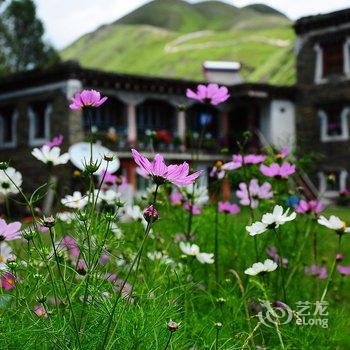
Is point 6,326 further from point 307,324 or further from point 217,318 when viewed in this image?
point 307,324

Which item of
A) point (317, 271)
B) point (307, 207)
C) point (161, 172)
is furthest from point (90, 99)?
point (317, 271)

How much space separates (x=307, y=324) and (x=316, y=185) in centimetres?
1928

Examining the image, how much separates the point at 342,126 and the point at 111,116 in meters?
7.21

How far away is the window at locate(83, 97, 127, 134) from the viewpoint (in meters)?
21.3

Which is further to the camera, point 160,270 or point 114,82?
point 114,82

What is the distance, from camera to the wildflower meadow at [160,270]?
2.61 metres

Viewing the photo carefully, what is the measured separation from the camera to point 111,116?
21.9 m

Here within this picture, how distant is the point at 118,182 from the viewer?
4.37 m

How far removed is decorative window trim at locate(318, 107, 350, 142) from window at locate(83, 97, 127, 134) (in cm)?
640

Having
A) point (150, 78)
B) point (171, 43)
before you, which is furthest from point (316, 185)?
point (171, 43)

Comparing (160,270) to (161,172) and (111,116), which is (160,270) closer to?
(161,172)

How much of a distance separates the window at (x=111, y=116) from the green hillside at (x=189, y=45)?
24266mm

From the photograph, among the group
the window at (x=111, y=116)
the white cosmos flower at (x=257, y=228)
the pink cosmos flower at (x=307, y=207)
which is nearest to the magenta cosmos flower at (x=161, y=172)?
the white cosmos flower at (x=257, y=228)

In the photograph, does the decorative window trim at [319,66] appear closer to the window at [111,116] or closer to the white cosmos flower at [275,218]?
the window at [111,116]
